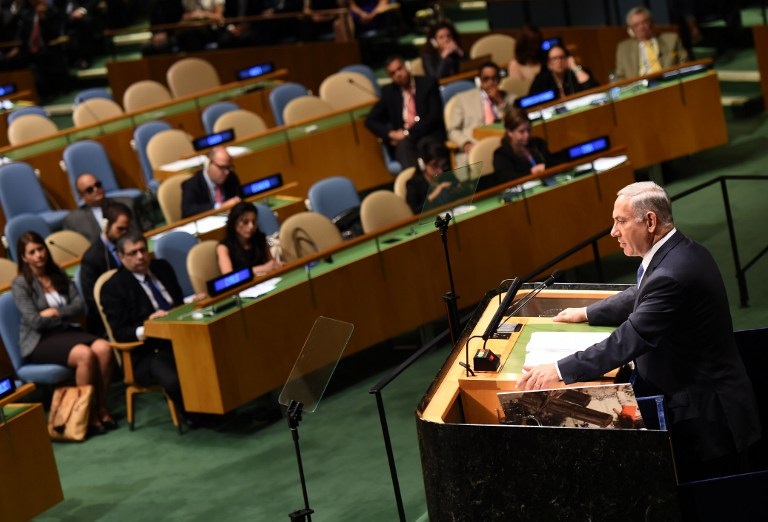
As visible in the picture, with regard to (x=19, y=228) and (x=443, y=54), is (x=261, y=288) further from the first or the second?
(x=443, y=54)

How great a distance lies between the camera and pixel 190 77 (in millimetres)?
12477

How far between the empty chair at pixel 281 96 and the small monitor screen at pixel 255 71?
1.83ft

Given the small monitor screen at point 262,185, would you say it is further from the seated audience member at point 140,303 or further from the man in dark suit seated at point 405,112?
the man in dark suit seated at point 405,112

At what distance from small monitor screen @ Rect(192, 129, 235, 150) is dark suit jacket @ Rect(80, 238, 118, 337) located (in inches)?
86.3

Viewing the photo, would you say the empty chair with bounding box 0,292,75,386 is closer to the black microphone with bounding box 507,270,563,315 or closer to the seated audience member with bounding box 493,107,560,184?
the seated audience member with bounding box 493,107,560,184

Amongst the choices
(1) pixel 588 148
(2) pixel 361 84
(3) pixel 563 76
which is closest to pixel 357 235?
(1) pixel 588 148

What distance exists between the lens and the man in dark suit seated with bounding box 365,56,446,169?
9914 millimetres

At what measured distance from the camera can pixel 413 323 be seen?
7395 millimetres

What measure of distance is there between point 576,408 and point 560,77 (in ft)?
21.6

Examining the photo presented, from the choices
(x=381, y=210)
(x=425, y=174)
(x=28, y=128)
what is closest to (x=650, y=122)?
(x=425, y=174)

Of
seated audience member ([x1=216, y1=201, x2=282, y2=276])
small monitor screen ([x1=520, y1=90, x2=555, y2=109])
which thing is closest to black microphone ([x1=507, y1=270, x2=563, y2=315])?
seated audience member ([x1=216, y1=201, x2=282, y2=276])

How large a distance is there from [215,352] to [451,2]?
8.13m

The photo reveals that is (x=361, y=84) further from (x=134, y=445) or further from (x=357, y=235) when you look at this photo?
(x=134, y=445)

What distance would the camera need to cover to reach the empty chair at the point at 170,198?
8898mm
